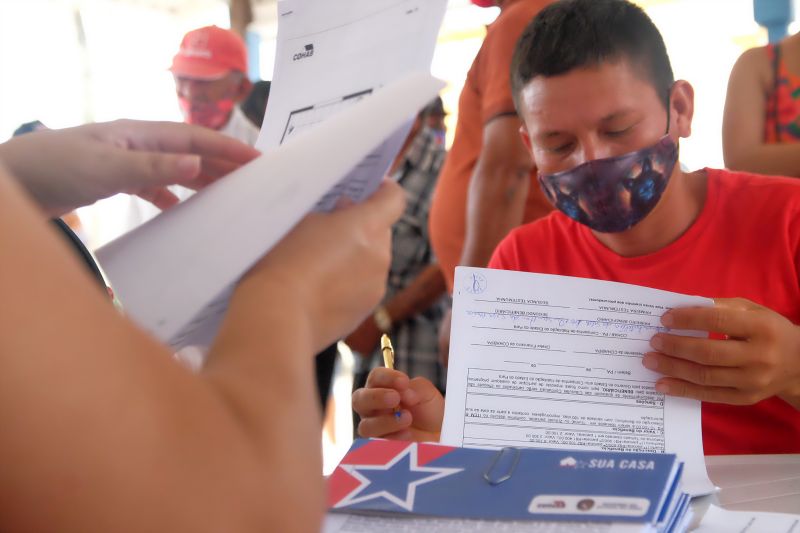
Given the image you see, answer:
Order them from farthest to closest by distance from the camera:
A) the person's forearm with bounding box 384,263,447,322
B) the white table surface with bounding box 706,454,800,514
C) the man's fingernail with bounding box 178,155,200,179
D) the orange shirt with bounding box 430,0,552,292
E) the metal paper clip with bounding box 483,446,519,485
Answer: the person's forearm with bounding box 384,263,447,322
the orange shirt with bounding box 430,0,552,292
the white table surface with bounding box 706,454,800,514
the metal paper clip with bounding box 483,446,519,485
the man's fingernail with bounding box 178,155,200,179

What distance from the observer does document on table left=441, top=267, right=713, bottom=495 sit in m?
0.88

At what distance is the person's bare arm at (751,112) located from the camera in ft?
5.47

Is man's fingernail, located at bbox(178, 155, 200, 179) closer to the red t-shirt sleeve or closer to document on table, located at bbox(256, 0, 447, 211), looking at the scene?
document on table, located at bbox(256, 0, 447, 211)

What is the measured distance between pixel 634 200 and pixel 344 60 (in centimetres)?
73

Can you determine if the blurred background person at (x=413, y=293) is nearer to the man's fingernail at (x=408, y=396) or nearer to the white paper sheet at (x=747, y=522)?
the man's fingernail at (x=408, y=396)

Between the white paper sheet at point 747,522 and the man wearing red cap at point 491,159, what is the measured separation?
0.96 metres

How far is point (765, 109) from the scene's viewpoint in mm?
1681

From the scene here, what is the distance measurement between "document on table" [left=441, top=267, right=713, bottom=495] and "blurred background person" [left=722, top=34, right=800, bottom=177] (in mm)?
948

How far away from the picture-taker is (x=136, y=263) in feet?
1.85

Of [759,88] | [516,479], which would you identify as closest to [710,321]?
[516,479]

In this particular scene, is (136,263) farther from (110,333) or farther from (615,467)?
(615,467)

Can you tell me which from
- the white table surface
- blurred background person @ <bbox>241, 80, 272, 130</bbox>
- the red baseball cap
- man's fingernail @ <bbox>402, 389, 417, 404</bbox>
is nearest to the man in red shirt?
man's fingernail @ <bbox>402, 389, 417, 404</bbox>

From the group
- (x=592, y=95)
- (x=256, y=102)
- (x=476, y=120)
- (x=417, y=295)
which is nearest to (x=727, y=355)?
(x=592, y=95)

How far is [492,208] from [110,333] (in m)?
1.36
